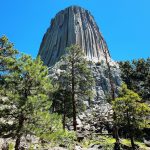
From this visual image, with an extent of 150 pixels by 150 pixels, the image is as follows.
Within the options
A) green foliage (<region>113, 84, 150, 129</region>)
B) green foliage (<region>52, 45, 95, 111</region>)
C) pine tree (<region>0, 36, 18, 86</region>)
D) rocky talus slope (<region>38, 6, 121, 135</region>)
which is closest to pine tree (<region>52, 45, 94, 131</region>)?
green foliage (<region>52, 45, 95, 111</region>)

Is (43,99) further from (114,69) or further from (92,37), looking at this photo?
(92,37)

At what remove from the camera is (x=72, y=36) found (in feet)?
433

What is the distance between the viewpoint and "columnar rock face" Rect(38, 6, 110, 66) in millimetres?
126812

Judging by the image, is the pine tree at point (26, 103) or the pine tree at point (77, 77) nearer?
the pine tree at point (26, 103)

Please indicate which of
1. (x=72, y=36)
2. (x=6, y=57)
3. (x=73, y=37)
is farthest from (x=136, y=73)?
(x=72, y=36)

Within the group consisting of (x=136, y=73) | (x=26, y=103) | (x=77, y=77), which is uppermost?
(x=136, y=73)

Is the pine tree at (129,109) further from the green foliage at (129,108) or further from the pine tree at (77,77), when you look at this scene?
the pine tree at (77,77)

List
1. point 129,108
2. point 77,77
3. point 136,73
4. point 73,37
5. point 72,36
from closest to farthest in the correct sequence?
point 129,108, point 77,77, point 136,73, point 73,37, point 72,36

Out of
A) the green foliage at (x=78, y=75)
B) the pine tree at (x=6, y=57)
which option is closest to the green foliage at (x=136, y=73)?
the green foliage at (x=78, y=75)

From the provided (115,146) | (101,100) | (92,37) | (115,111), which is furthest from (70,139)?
(92,37)

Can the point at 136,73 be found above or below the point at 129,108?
above

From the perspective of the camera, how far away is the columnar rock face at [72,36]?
416 ft

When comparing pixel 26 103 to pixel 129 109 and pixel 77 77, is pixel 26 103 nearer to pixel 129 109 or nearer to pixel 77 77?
pixel 129 109

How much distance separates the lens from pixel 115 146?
88.3ft
